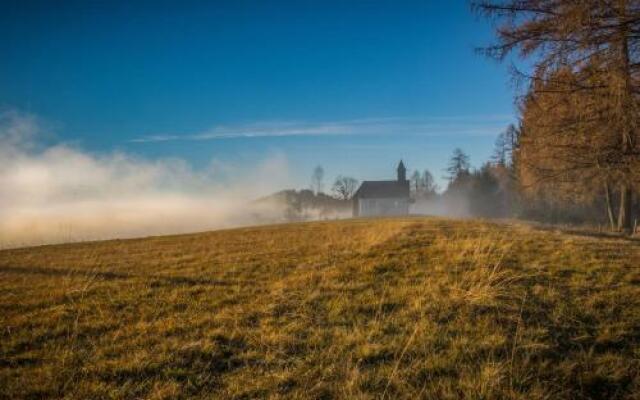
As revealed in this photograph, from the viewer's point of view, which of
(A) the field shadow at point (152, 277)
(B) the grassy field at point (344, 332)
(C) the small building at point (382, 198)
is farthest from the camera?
(C) the small building at point (382, 198)

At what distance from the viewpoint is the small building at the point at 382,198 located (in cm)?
6259

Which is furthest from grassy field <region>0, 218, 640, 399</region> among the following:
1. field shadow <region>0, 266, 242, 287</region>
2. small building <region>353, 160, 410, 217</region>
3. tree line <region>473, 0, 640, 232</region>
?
small building <region>353, 160, 410, 217</region>

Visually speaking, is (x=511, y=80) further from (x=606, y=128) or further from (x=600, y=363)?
(x=600, y=363)

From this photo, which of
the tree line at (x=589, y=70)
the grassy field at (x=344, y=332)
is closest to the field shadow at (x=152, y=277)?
the grassy field at (x=344, y=332)

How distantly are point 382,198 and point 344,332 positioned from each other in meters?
60.6

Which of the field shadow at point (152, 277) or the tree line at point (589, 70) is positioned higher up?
the tree line at point (589, 70)

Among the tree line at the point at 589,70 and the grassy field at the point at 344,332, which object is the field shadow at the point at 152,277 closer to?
the grassy field at the point at 344,332

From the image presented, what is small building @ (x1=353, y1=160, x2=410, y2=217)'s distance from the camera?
62.6 m

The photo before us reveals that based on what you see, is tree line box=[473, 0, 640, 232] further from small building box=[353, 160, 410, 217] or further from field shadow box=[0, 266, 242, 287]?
small building box=[353, 160, 410, 217]

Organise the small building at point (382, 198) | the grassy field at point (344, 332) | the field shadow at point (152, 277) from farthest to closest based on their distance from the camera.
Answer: the small building at point (382, 198) → the field shadow at point (152, 277) → the grassy field at point (344, 332)

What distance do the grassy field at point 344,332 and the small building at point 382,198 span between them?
56.4 metres

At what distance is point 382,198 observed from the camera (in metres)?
63.0

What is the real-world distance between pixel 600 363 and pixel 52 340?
5698 millimetres

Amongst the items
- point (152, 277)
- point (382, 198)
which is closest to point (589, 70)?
point (152, 277)
